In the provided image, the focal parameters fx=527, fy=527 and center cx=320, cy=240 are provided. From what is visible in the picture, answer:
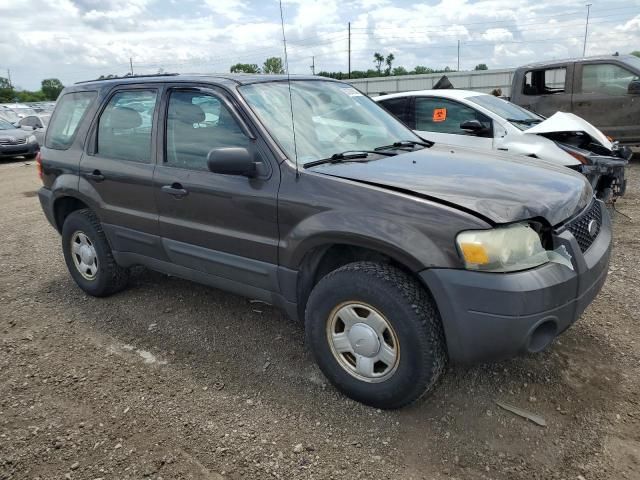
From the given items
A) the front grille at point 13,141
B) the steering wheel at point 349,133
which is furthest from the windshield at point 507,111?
the front grille at point 13,141

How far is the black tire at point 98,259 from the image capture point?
4336mm

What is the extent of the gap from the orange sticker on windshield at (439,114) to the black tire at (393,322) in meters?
4.72

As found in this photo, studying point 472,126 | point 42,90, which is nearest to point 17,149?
point 472,126

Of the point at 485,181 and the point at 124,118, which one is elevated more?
the point at 124,118

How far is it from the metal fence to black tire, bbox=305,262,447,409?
22.8 m

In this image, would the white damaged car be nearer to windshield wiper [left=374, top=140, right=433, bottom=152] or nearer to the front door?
windshield wiper [left=374, top=140, right=433, bottom=152]

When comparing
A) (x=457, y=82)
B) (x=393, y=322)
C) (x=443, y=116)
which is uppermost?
(x=457, y=82)

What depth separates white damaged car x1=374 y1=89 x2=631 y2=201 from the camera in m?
5.93

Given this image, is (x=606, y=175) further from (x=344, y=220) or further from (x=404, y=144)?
(x=344, y=220)

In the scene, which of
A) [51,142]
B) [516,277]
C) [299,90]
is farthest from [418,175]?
[51,142]

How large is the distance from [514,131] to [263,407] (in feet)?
16.3

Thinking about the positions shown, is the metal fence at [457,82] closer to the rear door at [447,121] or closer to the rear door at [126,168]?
the rear door at [447,121]

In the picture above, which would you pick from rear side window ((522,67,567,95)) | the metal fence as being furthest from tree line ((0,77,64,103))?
rear side window ((522,67,567,95))

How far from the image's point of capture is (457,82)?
90.8 ft
